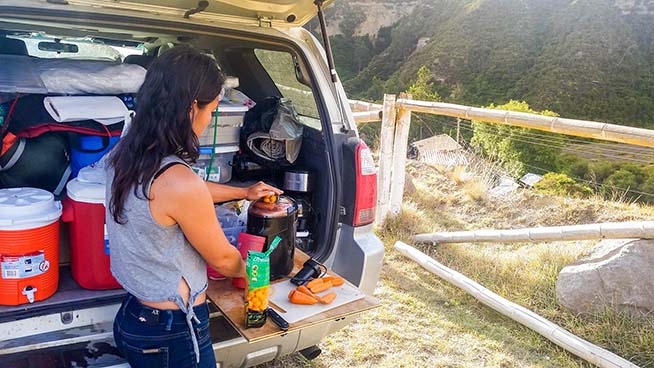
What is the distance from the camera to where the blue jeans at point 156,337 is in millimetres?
1551

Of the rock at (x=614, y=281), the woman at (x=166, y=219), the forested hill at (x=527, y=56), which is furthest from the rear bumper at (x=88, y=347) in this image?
the forested hill at (x=527, y=56)

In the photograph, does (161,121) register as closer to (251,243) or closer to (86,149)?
(251,243)

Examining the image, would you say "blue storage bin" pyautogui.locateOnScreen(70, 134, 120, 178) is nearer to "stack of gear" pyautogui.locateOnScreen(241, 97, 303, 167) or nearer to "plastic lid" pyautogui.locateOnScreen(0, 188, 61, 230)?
"plastic lid" pyautogui.locateOnScreen(0, 188, 61, 230)

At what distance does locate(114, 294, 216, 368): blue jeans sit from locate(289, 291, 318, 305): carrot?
13.4 inches

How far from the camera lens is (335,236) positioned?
244cm

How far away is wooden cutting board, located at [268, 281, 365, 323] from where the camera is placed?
5.58 ft

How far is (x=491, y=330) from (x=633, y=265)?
3.02 feet

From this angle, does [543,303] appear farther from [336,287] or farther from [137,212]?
[137,212]

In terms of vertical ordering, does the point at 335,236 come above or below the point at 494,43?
below

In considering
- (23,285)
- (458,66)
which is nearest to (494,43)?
(458,66)

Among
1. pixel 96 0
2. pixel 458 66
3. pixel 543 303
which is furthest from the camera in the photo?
pixel 458 66

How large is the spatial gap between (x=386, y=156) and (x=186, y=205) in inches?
140

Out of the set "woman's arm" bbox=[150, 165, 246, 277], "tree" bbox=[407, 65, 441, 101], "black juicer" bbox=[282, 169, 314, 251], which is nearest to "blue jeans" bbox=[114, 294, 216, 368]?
"woman's arm" bbox=[150, 165, 246, 277]

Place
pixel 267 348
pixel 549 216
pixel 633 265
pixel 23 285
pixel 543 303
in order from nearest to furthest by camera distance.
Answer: pixel 23 285 → pixel 267 348 → pixel 633 265 → pixel 543 303 → pixel 549 216
